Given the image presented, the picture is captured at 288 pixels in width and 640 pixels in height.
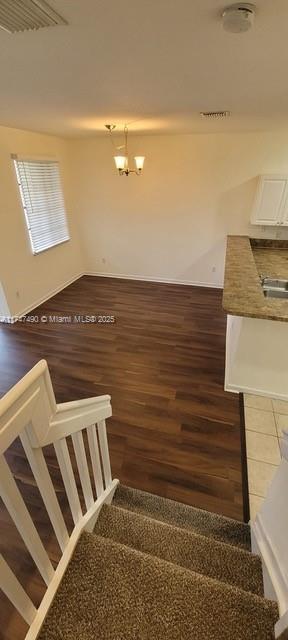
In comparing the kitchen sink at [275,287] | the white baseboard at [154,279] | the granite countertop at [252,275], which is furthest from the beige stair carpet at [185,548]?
the white baseboard at [154,279]

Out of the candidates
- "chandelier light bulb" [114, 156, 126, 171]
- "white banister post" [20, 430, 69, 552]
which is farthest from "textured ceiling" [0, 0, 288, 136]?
"white banister post" [20, 430, 69, 552]

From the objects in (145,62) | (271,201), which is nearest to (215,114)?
(145,62)

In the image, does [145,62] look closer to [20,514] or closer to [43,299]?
[20,514]

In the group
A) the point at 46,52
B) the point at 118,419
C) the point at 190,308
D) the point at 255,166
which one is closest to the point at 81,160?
the point at 255,166

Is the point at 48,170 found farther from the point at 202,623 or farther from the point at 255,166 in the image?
the point at 202,623

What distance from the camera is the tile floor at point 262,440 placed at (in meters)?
1.87

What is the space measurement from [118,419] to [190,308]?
2.47m

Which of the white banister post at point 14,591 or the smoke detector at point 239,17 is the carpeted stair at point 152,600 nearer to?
the white banister post at point 14,591

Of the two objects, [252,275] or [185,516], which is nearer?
[185,516]

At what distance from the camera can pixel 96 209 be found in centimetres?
535

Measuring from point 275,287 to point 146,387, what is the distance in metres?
1.92

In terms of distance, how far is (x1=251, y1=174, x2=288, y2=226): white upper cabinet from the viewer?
156 inches

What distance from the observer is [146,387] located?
9.25 ft

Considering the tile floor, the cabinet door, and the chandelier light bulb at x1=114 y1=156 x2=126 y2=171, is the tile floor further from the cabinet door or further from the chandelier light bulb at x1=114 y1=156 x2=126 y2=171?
the chandelier light bulb at x1=114 y1=156 x2=126 y2=171
